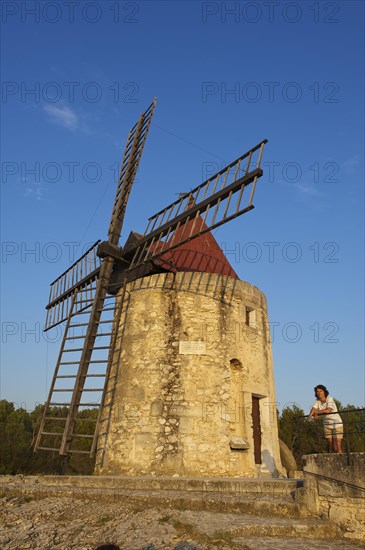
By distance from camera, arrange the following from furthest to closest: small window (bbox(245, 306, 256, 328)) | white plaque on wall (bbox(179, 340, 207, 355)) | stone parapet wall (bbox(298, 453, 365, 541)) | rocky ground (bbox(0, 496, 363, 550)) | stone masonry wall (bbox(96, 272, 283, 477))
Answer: small window (bbox(245, 306, 256, 328)), white plaque on wall (bbox(179, 340, 207, 355)), stone masonry wall (bbox(96, 272, 283, 477)), stone parapet wall (bbox(298, 453, 365, 541)), rocky ground (bbox(0, 496, 363, 550))

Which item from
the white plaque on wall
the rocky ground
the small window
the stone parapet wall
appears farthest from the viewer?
the small window

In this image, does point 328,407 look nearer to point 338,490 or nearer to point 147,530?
point 338,490

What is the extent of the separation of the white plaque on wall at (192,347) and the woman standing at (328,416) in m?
3.41

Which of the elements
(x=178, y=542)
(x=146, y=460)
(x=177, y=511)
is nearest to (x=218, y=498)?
(x=177, y=511)

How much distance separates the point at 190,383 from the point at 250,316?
252cm

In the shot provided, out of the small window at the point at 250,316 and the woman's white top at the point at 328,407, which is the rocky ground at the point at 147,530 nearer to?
the woman's white top at the point at 328,407

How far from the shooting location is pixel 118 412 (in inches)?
351

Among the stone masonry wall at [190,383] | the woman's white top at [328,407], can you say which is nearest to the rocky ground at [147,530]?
the woman's white top at [328,407]

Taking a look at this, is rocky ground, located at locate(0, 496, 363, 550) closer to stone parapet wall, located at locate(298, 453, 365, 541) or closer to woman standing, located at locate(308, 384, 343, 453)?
stone parapet wall, located at locate(298, 453, 365, 541)

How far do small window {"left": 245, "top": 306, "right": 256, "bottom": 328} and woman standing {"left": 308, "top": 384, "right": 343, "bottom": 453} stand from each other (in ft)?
13.8

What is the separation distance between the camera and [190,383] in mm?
8680

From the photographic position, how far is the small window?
10094 millimetres

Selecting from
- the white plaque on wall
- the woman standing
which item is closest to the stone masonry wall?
the white plaque on wall

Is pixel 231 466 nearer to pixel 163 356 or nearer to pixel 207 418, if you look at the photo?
pixel 207 418
